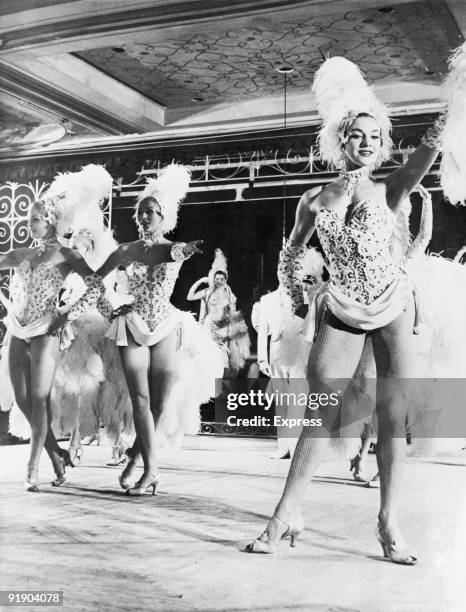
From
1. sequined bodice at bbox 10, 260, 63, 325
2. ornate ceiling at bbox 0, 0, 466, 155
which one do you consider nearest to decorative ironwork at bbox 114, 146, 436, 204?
ornate ceiling at bbox 0, 0, 466, 155

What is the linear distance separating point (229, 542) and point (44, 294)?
4.47 feet

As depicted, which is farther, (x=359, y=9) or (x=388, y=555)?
(x=359, y=9)

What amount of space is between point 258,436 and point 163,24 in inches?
67.0

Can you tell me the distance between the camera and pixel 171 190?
10.7 feet

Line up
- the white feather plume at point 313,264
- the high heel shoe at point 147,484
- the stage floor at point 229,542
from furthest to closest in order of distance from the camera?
the high heel shoe at point 147,484, the white feather plume at point 313,264, the stage floor at point 229,542

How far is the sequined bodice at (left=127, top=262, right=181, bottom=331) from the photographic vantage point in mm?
3252

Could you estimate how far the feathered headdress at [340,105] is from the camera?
2.81 metres

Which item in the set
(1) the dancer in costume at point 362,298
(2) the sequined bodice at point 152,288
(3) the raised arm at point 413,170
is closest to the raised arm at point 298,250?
(1) the dancer in costume at point 362,298

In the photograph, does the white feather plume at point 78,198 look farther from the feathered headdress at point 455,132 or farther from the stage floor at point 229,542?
the feathered headdress at point 455,132

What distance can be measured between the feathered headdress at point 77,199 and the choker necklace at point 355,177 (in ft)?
3.65

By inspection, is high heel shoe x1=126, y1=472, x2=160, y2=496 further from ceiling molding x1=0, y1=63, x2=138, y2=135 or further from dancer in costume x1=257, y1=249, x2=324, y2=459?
ceiling molding x1=0, y1=63, x2=138, y2=135

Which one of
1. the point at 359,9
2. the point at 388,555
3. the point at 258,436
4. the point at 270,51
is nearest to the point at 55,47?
the point at 270,51

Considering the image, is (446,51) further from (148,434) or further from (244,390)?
(148,434)

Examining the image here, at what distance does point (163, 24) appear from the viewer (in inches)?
126
